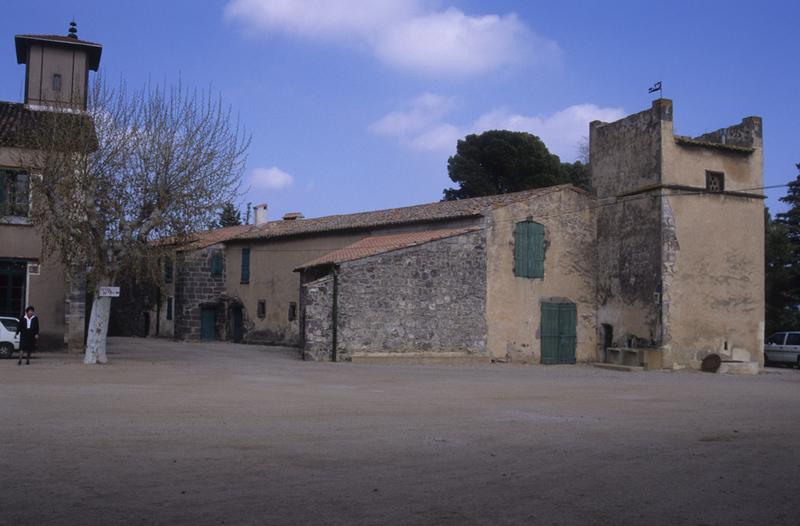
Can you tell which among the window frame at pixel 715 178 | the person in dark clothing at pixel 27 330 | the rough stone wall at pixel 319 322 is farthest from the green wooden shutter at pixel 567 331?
the person in dark clothing at pixel 27 330

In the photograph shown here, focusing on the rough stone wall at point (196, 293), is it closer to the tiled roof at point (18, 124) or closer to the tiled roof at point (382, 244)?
the tiled roof at point (382, 244)

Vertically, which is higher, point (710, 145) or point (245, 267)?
point (710, 145)

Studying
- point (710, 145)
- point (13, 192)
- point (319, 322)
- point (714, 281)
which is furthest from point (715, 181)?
point (13, 192)

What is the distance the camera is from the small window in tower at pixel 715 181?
28.3 m

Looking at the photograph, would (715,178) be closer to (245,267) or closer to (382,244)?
(382,244)

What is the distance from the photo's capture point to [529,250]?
2870 centimetres

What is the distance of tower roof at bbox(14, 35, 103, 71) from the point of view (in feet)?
99.6

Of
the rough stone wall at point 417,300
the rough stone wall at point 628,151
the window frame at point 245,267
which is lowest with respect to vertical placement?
the rough stone wall at point 417,300

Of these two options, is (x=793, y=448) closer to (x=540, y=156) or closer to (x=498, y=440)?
(x=498, y=440)

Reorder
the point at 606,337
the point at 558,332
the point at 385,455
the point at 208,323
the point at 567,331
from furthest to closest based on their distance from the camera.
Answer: the point at 208,323 < the point at 606,337 < the point at 567,331 < the point at 558,332 < the point at 385,455

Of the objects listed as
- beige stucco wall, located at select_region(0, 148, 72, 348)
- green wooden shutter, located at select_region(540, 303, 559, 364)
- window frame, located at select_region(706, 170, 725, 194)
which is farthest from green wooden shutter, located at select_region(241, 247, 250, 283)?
window frame, located at select_region(706, 170, 725, 194)

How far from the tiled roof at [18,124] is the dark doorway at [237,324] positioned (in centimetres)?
1475

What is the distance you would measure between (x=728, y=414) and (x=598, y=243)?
17588 millimetres

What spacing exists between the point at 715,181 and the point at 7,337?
76.5ft
